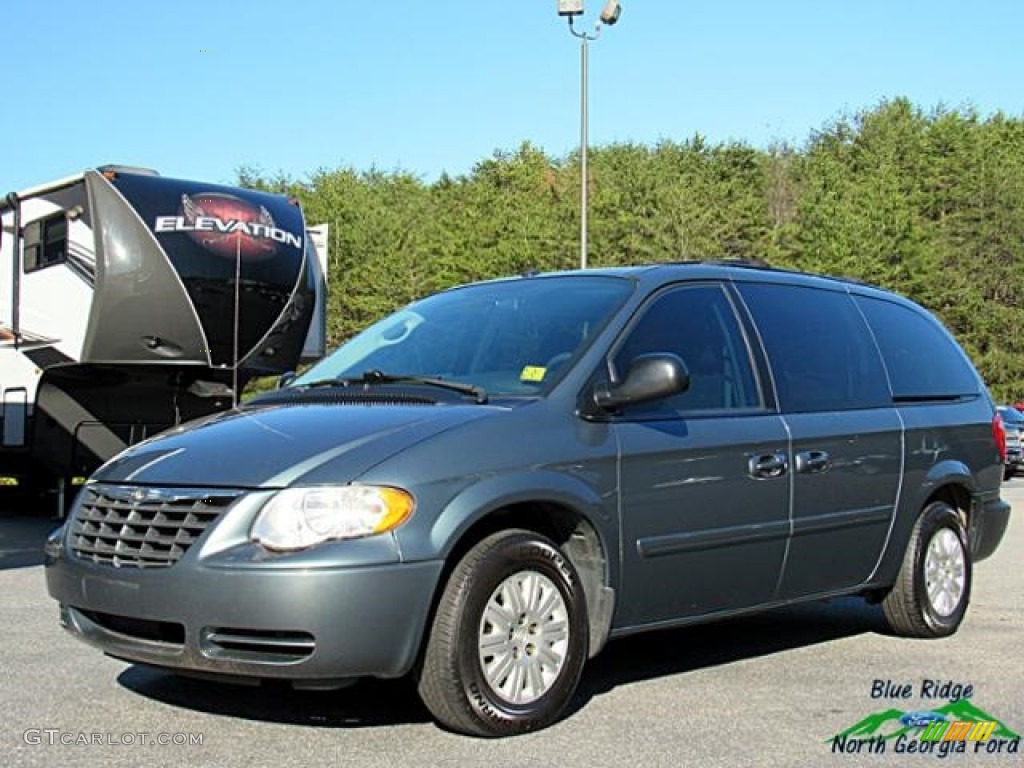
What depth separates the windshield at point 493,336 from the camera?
18.0 feet

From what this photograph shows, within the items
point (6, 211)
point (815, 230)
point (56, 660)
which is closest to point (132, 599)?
point (56, 660)

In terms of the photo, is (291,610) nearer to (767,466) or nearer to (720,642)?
(767,466)

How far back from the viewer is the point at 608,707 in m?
5.30

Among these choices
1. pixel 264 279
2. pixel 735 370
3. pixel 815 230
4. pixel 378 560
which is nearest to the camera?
pixel 378 560

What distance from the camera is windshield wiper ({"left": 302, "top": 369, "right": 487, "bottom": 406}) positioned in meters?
5.27

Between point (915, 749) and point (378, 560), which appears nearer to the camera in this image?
point (378, 560)

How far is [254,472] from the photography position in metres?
4.60

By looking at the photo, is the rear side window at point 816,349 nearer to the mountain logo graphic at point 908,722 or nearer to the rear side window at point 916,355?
the rear side window at point 916,355

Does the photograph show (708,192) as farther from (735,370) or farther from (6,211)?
(735,370)

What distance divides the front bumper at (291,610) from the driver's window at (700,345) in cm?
151

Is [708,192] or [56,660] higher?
[708,192]

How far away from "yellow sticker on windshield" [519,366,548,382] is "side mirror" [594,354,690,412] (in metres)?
0.24

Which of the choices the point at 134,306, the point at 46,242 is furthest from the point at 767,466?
the point at 46,242

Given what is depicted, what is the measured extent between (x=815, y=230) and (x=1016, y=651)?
4665 cm
